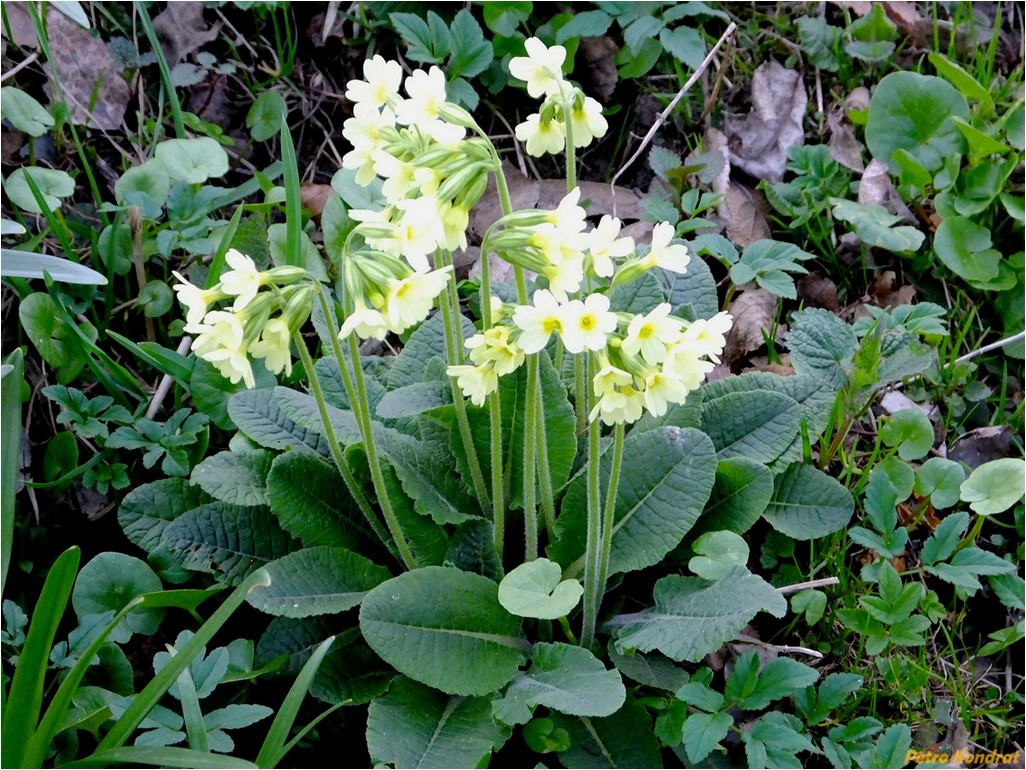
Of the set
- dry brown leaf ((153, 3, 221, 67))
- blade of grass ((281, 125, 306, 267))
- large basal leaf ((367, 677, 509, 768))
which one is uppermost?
dry brown leaf ((153, 3, 221, 67))

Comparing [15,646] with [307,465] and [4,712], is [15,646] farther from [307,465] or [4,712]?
[307,465]

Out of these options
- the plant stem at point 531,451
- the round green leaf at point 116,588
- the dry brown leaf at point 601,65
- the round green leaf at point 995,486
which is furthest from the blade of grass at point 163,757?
the dry brown leaf at point 601,65

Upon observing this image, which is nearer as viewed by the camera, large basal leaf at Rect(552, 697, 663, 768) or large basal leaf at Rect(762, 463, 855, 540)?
large basal leaf at Rect(552, 697, 663, 768)

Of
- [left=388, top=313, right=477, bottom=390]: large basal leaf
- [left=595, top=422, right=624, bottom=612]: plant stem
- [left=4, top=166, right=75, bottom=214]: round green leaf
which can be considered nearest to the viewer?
[left=595, top=422, right=624, bottom=612]: plant stem

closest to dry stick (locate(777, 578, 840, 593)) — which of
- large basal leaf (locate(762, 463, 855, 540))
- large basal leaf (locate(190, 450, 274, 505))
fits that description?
large basal leaf (locate(762, 463, 855, 540))

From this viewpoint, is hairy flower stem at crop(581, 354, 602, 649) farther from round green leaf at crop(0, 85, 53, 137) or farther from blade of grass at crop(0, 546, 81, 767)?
round green leaf at crop(0, 85, 53, 137)

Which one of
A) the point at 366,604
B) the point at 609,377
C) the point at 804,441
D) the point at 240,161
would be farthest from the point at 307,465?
the point at 240,161

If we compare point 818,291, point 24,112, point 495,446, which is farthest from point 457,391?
point 24,112
